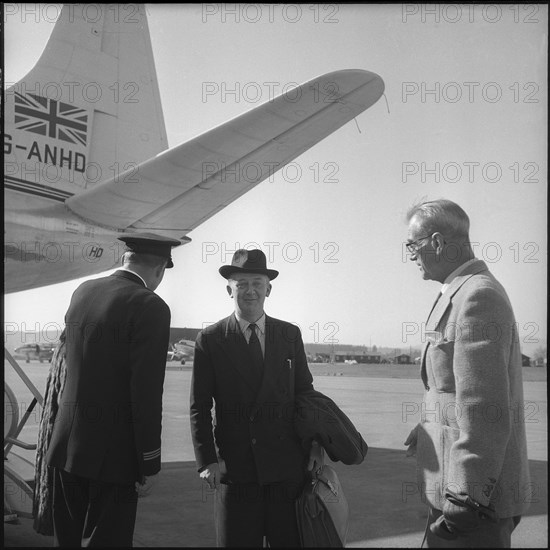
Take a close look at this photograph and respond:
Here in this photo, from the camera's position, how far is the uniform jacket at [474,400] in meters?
1.60

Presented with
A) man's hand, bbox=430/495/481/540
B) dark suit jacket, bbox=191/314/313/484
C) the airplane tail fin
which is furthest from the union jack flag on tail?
man's hand, bbox=430/495/481/540

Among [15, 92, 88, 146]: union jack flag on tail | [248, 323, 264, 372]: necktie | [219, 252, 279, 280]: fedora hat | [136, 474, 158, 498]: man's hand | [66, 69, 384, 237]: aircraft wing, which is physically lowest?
[136, 474, 158, 498]: man's hand

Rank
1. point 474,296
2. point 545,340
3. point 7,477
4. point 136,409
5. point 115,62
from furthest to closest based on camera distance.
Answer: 1. point 115,62
2. point 7,477
3. point 545,340
4. point 136,409
5. point 474,296

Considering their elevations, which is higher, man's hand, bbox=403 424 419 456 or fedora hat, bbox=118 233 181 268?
fedora hat, bbox=118 233 181 268

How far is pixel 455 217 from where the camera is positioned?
73.9 inches

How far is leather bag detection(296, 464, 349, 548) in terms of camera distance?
2.08 metres

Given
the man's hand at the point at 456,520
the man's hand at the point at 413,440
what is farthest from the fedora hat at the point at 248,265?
the man's hand at the point at 456,520

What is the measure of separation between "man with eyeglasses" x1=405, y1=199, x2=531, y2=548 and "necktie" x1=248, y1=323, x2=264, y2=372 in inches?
26.2

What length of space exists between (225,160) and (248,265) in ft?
7.69

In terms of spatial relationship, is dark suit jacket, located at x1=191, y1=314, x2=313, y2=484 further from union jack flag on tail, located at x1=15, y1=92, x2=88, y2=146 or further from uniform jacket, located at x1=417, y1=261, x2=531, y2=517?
union jack flag on tail, located at x1=15, y1=92, x2=88, y2=146

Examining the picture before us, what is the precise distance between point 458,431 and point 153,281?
1246mm

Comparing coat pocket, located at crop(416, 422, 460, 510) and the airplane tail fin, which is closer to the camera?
coat pocket, located at crop(416, 422, 460, 510)

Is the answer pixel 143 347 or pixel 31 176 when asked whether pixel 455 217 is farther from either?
pixel 31 176

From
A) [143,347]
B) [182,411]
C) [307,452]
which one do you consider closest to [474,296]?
[307,452]
